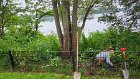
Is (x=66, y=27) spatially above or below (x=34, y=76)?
above

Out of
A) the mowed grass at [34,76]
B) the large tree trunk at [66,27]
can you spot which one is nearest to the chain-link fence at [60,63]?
the mowed grass at [34,76]

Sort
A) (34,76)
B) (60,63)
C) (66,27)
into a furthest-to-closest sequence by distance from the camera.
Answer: (66,27), (60,63), (34,76)

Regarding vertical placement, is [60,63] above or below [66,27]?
below

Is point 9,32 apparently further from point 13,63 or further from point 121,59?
point 121,59

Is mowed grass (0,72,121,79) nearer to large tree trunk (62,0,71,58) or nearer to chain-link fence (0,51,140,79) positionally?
chain-link fence (0,51,140,79)

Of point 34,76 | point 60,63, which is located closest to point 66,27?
point 60,63

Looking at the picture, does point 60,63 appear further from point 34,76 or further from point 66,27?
point 66,27

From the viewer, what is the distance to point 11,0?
17266 millimetres

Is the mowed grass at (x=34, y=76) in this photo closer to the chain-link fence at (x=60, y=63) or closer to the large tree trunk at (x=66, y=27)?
the chain-link fence at (x=60, y=63)

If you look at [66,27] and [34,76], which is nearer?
[34,76]

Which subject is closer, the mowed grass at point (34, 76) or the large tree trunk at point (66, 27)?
the mowed grass at point (34, 76)

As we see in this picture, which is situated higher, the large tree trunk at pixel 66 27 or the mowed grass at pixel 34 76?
the large tree trunk at pixel 66 27

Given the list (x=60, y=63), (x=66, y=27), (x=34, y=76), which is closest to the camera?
(x=34, y=76)

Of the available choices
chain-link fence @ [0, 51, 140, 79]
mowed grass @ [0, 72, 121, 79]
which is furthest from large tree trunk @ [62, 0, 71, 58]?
mowed grass @ [0, 72, 121, 79]
